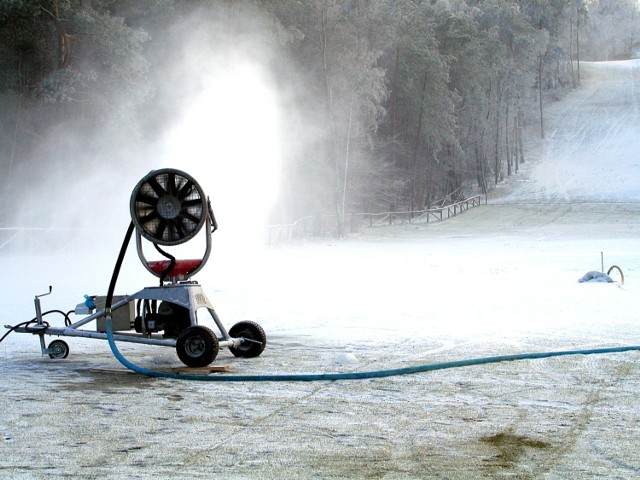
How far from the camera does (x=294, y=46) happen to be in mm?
40594

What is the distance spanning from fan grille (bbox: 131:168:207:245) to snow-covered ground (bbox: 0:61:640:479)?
1.19 m

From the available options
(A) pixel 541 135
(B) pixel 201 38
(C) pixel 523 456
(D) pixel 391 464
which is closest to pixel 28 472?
(D) pixel 391 464

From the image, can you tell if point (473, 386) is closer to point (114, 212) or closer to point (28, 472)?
point (28, 472)

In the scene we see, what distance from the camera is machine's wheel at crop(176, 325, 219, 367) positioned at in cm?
717

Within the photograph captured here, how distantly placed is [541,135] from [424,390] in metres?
73.3

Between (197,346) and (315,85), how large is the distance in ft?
116

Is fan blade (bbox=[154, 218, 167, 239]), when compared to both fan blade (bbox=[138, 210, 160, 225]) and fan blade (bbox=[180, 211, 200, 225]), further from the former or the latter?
fan blade (bbox=[180, 211, 200, 225])

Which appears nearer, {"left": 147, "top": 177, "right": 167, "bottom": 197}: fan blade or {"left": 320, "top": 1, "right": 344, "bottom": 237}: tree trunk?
{"left": 147, "top": 177, "right": 167, "bottom": 197}: fan blade

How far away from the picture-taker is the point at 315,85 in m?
41.8

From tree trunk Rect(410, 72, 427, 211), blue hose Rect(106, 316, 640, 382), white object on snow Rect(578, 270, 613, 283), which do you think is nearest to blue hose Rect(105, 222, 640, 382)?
blue hose Rect(106, 316, 640, 382)

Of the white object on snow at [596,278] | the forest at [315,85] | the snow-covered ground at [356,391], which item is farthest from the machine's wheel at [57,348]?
the forest at [315,85]

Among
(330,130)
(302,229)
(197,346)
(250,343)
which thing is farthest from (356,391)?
(330,130)

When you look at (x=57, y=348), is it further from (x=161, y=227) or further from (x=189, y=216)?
(x=189, y=216)

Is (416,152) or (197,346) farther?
(416,152)
